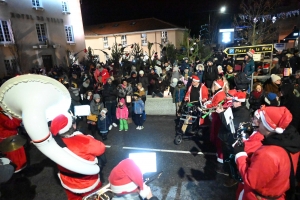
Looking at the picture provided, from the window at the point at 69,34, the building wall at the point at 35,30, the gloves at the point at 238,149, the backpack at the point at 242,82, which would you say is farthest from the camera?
the window at the point at 69,34

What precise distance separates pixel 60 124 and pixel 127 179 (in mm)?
1188

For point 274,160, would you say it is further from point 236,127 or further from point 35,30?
point 35,30

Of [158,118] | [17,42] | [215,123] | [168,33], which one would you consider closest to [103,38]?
[168,33]

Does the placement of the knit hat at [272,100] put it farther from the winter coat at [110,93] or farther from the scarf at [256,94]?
the winter coat at [110,93]

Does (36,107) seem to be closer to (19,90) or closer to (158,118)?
(19,90)

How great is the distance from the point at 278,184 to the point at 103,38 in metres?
39.9

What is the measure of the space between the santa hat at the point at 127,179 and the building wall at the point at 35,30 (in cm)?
1948

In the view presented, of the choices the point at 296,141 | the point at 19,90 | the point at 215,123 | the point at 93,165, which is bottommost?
the point at 215,123

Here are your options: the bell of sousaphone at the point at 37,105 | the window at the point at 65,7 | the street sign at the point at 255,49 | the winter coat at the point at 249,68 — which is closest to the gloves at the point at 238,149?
the bell of sousaphone at the point at 37,105

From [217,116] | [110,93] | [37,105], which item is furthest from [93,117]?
[37,105]

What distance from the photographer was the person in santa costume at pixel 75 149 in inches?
111

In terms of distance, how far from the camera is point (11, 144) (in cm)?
454

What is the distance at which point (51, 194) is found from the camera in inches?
185

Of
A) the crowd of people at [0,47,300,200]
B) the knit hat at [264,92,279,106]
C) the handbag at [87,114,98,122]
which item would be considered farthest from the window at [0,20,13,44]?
the knit hat at [264,92,279,106]
